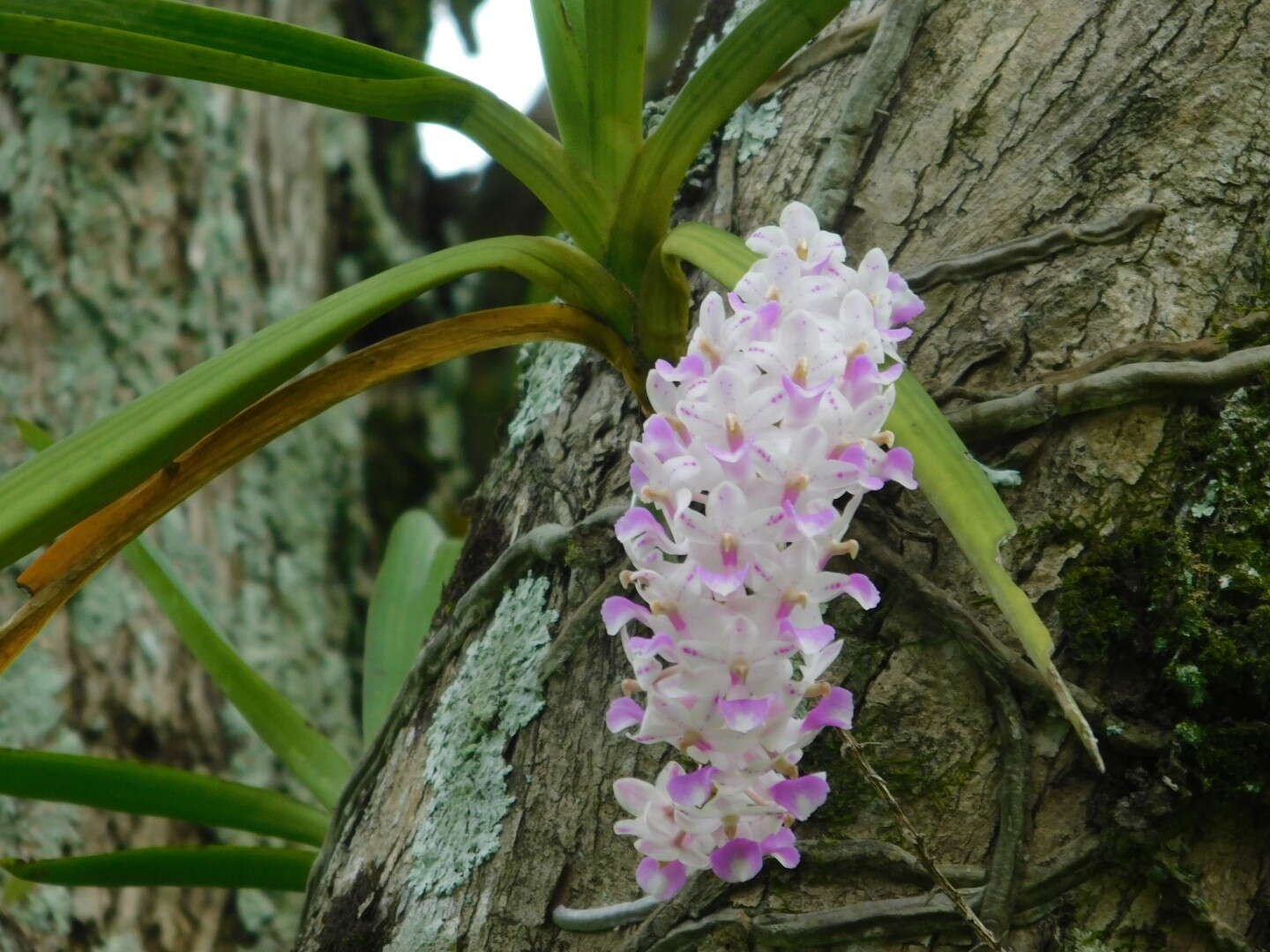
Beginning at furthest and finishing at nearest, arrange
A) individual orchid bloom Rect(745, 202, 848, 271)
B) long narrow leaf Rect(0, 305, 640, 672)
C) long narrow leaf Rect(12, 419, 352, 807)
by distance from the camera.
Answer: long narrow leaf Rect(12, 419, 352, 807)
long narrow leaf Rect(0, 305, 640, 672)
individual orchid bloom Rect(745, 202, 848, 271)

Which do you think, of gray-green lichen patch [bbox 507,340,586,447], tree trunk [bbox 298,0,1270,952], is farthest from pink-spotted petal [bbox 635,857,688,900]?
gray-green lichen patch [bbox 507,340,586,447]

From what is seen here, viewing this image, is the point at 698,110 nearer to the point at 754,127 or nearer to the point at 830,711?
the point at 754,127

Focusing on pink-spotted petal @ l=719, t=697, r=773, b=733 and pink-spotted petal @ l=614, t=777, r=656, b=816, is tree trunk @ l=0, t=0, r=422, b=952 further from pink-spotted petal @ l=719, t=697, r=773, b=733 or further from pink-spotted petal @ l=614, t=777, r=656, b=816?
pink-spotted petal @ l=719, t=697, r=773, b=733

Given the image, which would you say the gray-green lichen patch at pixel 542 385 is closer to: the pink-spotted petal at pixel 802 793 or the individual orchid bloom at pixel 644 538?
the individual orchid bloom at pixel 644 538

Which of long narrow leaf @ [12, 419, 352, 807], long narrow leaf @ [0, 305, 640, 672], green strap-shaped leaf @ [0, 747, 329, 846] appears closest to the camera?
long narrow leaf @ [0, 305, 640, 672]

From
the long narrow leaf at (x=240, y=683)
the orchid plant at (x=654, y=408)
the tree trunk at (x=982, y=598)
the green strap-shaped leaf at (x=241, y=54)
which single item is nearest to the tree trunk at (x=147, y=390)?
the long narrow leaf at (x=240, y=683)

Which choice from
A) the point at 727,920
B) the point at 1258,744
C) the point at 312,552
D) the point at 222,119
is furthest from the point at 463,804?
the point at 222,119

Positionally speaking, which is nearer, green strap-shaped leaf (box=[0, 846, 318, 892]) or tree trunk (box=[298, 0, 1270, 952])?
tree trunk (box=[298, 0, 1270, 952])
